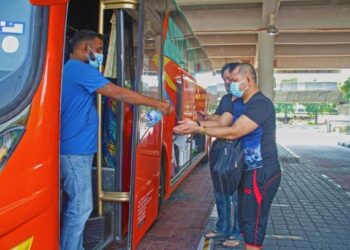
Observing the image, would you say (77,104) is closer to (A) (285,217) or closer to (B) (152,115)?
(B) (152,115)

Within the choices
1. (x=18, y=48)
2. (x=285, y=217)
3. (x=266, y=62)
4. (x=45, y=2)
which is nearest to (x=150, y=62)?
(x=18, y=48)

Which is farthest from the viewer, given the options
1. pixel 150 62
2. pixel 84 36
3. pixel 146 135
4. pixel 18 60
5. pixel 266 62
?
pixel 266 62

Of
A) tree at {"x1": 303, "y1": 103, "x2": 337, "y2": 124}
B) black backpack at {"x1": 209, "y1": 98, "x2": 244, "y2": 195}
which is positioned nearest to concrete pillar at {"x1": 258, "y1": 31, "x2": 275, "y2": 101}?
black backpack at {"x1": 209, "y1": 98, "x2": 244, "y2": 195}

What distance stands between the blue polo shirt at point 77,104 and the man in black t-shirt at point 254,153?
0.90 metres

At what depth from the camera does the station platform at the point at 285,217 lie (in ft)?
16.8

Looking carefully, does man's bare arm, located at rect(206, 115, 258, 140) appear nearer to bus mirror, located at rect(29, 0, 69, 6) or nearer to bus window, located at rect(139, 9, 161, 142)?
bus window, located at rect(139, 9, 161, 142)

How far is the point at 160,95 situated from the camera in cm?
507

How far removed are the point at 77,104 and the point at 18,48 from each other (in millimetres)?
876

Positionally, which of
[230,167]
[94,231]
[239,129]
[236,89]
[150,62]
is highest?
[150,62]

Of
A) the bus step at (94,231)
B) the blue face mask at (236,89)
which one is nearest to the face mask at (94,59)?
the blue face mask at (236,89)

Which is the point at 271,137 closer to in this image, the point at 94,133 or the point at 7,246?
the point at 94,133

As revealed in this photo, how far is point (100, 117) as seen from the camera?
3775 millimetres

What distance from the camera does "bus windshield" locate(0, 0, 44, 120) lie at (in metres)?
2.35

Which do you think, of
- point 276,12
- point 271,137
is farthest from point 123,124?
point 276,12
